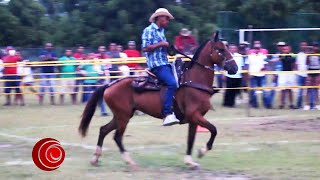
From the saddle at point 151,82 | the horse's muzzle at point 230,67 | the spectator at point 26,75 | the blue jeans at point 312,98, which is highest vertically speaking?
the horse's muzzle at point 230,67

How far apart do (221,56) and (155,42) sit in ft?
3.73

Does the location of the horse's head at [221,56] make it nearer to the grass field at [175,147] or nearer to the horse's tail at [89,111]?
the grass field at [175,147]

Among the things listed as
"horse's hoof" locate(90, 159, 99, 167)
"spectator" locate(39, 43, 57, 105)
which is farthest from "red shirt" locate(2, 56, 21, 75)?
"horse's hoof" locate(90, 159, 99, 167)

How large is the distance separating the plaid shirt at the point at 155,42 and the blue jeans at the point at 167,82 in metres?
0.10

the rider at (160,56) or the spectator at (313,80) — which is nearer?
the rider at (160,56)

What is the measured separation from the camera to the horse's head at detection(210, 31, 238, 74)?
10938 millimetres

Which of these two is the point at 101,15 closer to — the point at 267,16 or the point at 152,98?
the point at 267,16

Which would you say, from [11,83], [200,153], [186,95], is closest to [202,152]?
[200,153]

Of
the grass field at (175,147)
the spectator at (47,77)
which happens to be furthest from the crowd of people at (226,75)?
the grass field at (175,147)

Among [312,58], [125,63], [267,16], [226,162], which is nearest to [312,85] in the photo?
[312,58]

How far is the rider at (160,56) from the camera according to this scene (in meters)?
10.6

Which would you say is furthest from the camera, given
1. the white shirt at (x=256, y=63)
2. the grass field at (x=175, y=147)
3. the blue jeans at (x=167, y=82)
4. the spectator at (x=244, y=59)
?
Result: the spectator at (x=244, y=59)

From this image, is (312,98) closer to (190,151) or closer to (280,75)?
(280,75)

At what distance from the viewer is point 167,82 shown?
1073 cm
